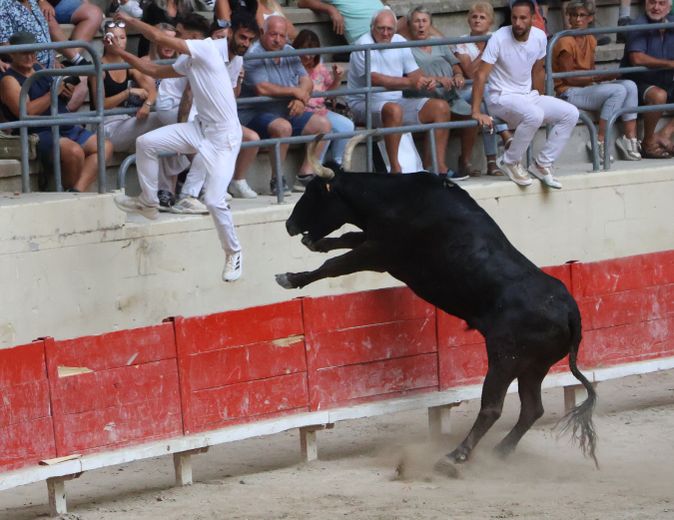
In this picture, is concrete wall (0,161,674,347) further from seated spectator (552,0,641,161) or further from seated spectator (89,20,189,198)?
seated spectator (552,0,641,161)

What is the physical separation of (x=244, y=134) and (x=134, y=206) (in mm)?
1311

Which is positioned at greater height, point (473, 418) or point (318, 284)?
point (318, 284)

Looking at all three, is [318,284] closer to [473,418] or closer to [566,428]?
[473,418]

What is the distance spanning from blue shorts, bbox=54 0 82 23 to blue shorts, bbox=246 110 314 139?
1495 mm

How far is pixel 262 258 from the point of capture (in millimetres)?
9789

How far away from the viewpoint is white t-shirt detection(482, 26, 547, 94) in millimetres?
10398

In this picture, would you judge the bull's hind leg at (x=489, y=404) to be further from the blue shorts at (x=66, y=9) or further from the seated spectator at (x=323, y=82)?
the blue shorts at (x=66, y=9)

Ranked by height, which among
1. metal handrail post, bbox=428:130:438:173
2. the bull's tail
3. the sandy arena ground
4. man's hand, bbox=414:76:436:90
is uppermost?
man's hand, bbox=414:76:436:90

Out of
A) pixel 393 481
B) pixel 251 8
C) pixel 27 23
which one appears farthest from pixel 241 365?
pixel 251 8

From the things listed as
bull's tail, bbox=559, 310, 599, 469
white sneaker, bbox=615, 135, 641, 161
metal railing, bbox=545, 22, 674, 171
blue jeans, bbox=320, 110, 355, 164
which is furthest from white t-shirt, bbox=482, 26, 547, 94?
bull's tail, bbox=559, 310, 599, 469

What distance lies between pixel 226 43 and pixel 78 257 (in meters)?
1.58

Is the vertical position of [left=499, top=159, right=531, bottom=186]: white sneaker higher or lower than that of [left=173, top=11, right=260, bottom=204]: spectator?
lower

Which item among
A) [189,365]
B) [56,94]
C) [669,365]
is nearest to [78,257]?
[56,94]

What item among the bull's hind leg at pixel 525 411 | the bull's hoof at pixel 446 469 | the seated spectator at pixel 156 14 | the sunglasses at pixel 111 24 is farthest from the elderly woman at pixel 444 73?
the bull's hoof at pixel 446 469
